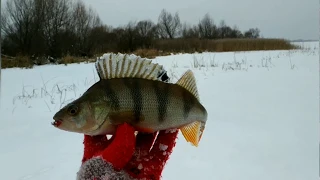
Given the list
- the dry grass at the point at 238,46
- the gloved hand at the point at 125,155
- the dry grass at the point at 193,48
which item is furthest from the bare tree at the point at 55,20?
the gloved hand at the point at 125,155

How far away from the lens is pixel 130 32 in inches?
680

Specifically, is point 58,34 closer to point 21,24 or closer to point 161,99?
point 21,24

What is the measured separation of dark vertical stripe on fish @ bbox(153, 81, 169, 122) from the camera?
3.54 ft

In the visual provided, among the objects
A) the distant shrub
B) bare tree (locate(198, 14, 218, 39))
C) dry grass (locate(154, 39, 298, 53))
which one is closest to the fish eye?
the distant shrub

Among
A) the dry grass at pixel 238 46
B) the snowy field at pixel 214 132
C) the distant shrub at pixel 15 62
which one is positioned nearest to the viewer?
the snowy field at pixel 214 132

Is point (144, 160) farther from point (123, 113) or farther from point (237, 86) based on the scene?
point (237, 86)

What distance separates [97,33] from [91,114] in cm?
1901

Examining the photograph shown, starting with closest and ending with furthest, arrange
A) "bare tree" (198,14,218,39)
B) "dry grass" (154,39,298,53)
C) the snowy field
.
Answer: the snowy field, "dry grass" (154,39,298,53), "bare tree" (198,14,218,39)

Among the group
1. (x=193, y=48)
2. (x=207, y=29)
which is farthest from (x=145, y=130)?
(x=207, y=29)

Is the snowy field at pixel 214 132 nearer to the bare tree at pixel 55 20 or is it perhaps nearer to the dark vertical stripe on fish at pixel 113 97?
the dark vertical stripe on fish at pixel 113 97

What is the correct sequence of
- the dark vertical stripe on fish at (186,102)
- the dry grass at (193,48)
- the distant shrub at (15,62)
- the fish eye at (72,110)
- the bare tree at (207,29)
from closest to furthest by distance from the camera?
1. the fish eye at (72,110)
2. the dark vertical stripe on fish at (186,102)
3. the distant shrub at (15,62)
4. the dry grass at (193,48)
5. the bare tree at (207,29)

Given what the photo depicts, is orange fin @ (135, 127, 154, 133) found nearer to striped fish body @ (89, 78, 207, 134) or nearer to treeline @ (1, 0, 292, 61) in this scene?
striped fish body @ (89, 78, 207, 134)

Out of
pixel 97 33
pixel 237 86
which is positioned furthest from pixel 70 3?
pixel 237 86

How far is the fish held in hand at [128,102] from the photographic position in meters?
1.02
